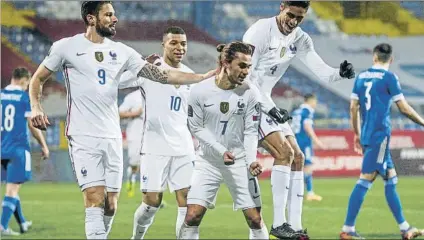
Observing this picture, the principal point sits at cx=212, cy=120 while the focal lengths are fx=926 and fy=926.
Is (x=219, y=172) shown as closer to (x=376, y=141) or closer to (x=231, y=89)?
(x=231, y=89)

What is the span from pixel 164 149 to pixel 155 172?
18cm

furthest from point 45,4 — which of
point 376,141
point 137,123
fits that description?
point 376,141

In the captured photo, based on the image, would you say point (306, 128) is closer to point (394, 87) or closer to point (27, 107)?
point (394, 87)

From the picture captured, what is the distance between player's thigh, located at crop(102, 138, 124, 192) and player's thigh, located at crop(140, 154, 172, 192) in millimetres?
798

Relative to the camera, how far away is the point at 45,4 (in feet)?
58.2

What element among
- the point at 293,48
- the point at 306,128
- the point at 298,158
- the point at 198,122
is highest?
the point at 293,48

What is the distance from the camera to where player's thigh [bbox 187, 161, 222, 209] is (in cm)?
576

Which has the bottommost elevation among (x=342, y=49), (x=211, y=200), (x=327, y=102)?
(x=211, y=200)

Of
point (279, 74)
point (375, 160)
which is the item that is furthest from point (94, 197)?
point (375, 160)

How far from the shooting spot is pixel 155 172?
668cm

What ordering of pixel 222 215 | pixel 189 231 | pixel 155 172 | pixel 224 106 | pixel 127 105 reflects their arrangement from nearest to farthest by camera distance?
pixel 224 106 < pixel 189 231 < pixel 155 172 < pixel 127 105 < pixel 222 215

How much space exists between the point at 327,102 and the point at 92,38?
43.2 feet

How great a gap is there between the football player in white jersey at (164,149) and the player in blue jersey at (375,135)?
1610 mm

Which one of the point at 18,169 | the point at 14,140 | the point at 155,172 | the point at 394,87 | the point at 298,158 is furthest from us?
the point at 14,140
